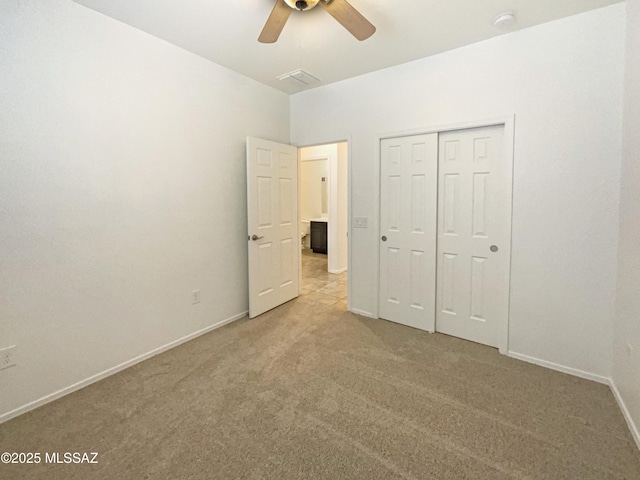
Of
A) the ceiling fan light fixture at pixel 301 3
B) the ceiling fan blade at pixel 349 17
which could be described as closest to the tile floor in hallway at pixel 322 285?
the ceiling fan blade at pixel 349 17

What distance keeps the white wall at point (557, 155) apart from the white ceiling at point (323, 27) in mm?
176

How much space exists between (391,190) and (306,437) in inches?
91.5

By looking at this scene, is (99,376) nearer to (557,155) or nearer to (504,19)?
(557,155)

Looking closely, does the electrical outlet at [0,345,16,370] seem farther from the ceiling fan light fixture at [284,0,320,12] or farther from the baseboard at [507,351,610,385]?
the baseboard at [507,351,610,385]

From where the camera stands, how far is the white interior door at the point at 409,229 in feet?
9.64

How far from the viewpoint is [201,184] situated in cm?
291

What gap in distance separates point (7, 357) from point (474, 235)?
3.49 meters

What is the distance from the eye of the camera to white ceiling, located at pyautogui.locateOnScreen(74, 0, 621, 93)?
208cm

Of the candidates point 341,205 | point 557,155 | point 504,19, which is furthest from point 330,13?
point 341,205

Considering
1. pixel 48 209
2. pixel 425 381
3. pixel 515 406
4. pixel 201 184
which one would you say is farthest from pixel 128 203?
pixel 515 406

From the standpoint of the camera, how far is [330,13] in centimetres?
180

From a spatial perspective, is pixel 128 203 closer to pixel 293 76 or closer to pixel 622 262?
pixel 293 76

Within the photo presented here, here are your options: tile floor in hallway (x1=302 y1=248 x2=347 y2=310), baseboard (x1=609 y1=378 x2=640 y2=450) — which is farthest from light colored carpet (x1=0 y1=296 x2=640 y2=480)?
tile floor in hallway (x1=302 y1=248 x2=347 y2=310)

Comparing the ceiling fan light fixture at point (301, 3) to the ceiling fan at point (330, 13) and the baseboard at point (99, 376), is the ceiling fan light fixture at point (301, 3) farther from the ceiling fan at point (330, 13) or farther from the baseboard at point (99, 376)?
the baseboard at point (99, 376)
